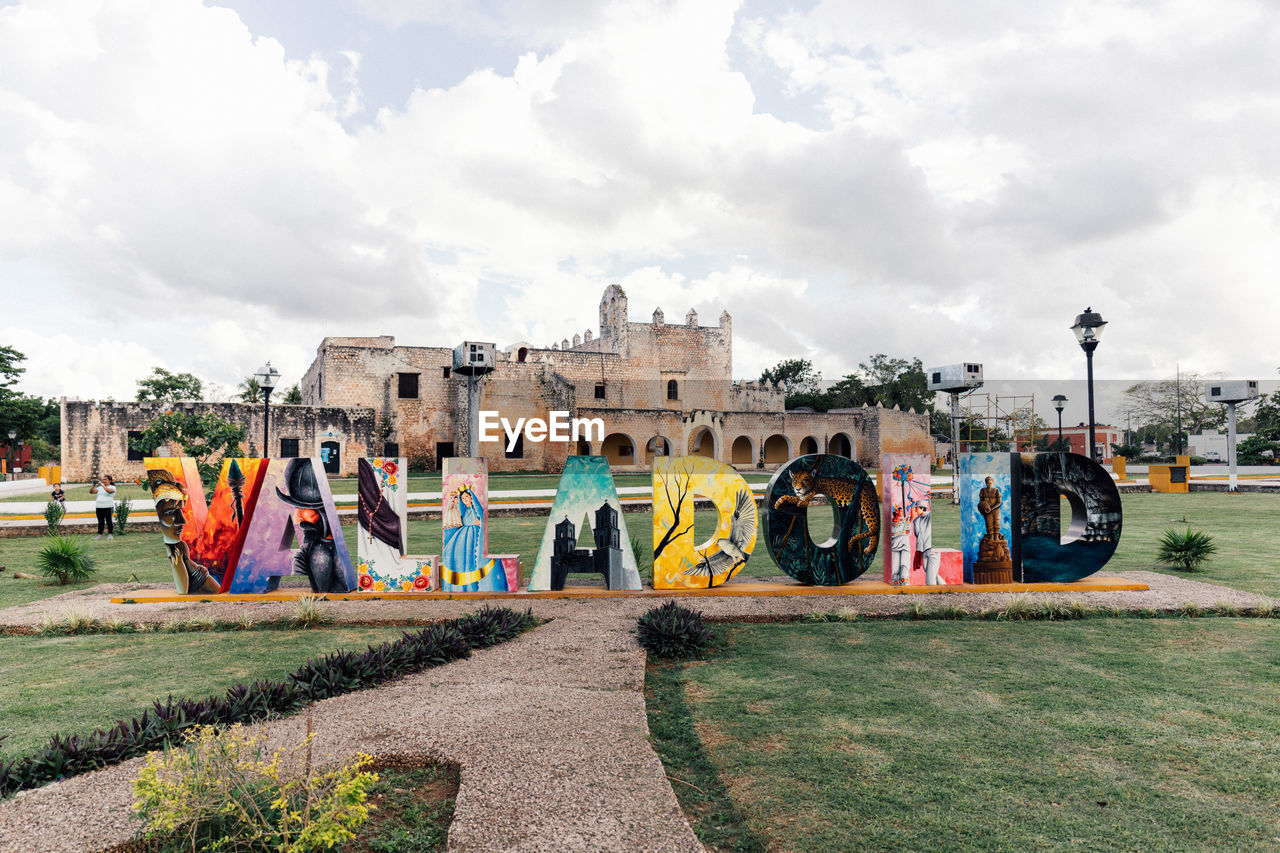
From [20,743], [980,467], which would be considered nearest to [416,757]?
[20,743]

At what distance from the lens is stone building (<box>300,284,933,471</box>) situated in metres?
31.8

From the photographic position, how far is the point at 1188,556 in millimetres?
8289

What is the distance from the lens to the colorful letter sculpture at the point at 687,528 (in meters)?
7.26

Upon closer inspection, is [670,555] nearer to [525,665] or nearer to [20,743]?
[525,665]

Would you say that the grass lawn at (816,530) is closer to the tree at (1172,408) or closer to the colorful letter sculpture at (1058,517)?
the colorful letter sculpture at (1058,517)

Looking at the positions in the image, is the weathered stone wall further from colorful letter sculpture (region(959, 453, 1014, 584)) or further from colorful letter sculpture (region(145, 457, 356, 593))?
colorful letter sculpture (region(959, 453, 1014, 584))

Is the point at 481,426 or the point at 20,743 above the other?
the point at 481,426

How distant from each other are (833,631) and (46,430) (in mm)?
55805

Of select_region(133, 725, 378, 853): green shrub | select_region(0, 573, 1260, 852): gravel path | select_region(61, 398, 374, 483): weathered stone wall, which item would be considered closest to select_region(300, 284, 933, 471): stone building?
select_region(61, 398, 374, 483): weathered stone wall

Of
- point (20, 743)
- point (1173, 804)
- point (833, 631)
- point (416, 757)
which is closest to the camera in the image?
point (1173, 804)

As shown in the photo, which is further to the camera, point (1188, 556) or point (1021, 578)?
point (1188, 556)

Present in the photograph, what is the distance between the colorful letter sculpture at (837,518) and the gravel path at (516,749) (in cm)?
219

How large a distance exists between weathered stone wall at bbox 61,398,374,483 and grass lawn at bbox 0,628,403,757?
A: 2080 centimetres

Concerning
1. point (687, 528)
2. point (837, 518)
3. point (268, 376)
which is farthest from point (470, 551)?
point (268, 376)
